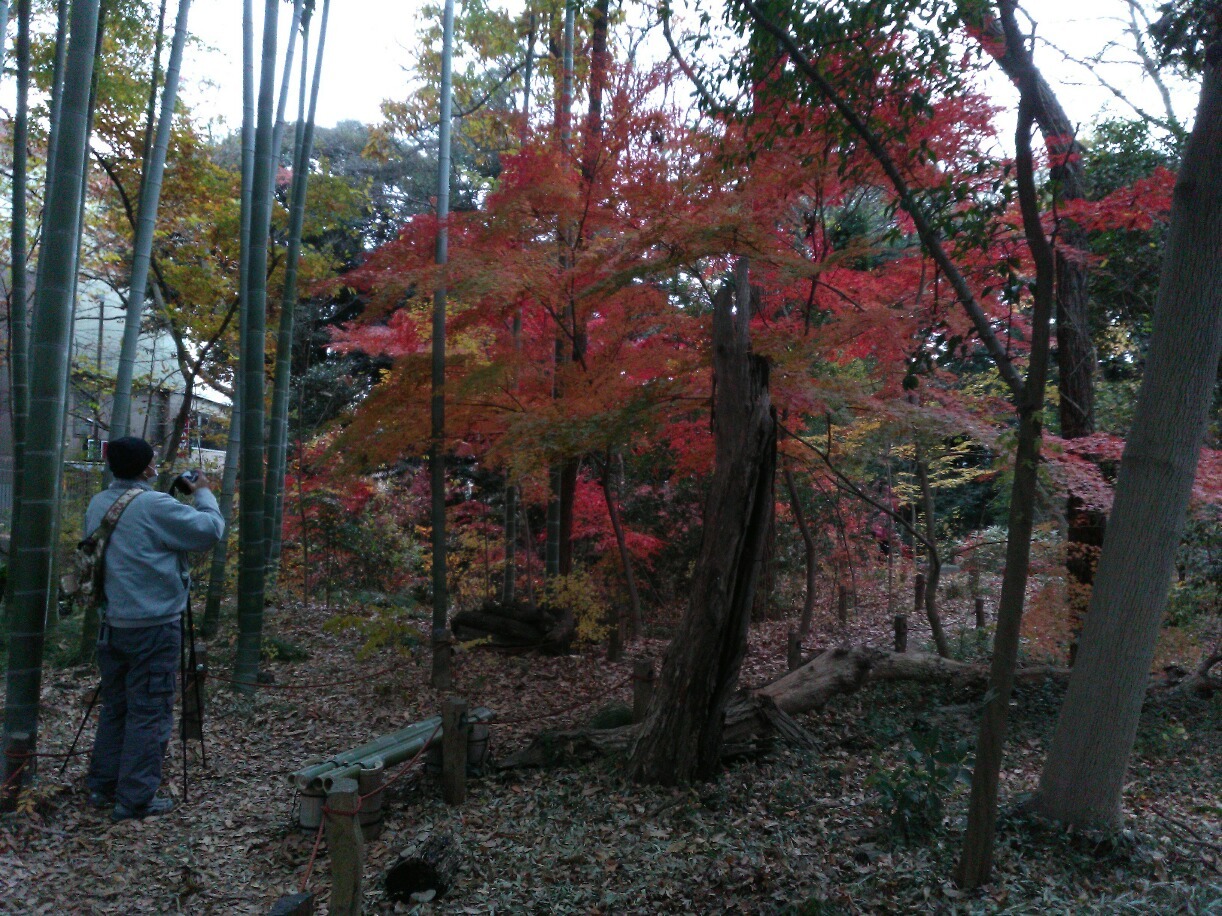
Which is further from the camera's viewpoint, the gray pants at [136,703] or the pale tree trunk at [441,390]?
the pale tree trunk at [441,390]

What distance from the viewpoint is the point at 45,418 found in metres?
3.67

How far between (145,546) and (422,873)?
1.88 m

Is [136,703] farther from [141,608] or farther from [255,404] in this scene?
[255,404]

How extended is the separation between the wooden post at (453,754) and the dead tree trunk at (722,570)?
3.02 feet

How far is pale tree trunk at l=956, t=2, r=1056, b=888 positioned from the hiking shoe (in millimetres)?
3548

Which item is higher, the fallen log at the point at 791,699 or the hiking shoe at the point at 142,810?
the fallen log at the point at 791,699

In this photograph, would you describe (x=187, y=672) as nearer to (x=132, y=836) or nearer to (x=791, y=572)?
(x=132, y=836)

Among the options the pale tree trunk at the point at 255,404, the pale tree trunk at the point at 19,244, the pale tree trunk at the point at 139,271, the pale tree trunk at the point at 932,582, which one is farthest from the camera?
the pale tree trunk at the point at 932,582

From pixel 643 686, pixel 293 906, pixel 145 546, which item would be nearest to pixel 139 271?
pixel 145 546

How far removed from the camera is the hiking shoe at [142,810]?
386 cm

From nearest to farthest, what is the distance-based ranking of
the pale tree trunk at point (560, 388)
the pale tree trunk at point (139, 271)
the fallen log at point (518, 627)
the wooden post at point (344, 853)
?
the wooden post at point (344, 853), the pale tree trunk at point (139, 271), the pale tree trunk at point (560, 388), the fallen log at point (518, 627)

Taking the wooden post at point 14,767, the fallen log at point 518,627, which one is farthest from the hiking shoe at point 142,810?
the fallen log at point 518,627

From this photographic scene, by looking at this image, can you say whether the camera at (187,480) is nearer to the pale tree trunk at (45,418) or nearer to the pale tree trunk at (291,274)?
the pale tree trunk at (45,418)

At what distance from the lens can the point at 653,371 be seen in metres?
6.87
